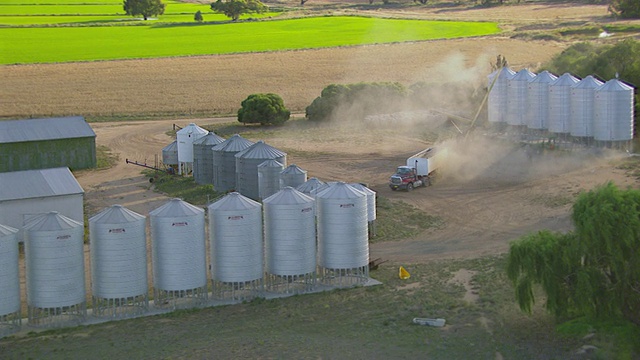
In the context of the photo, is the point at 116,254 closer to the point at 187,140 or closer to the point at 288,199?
the point at 288,199

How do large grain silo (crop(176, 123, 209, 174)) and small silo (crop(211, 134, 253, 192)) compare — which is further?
large grain silo (crop(176, 123, 209, 174))

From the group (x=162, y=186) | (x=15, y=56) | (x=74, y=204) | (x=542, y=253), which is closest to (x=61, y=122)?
(x=162, y=186)

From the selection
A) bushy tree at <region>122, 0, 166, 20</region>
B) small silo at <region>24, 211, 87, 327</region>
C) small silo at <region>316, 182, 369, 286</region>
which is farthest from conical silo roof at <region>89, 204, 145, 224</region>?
bushy tree at <region>122, 0, 166, 20</region>

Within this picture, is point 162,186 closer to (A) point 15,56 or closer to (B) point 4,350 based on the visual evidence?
(B) point 4,350

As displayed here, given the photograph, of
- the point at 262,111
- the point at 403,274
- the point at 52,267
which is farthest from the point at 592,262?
the point at 262,111

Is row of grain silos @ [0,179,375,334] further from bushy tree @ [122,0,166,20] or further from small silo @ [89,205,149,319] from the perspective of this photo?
bushy tree @ [122,0,166,20]

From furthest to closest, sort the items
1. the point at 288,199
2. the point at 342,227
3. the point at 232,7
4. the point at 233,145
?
1. the point at 232,7
2. the point at 233,145
3. the point at 342,227
4. the point at 288,199
